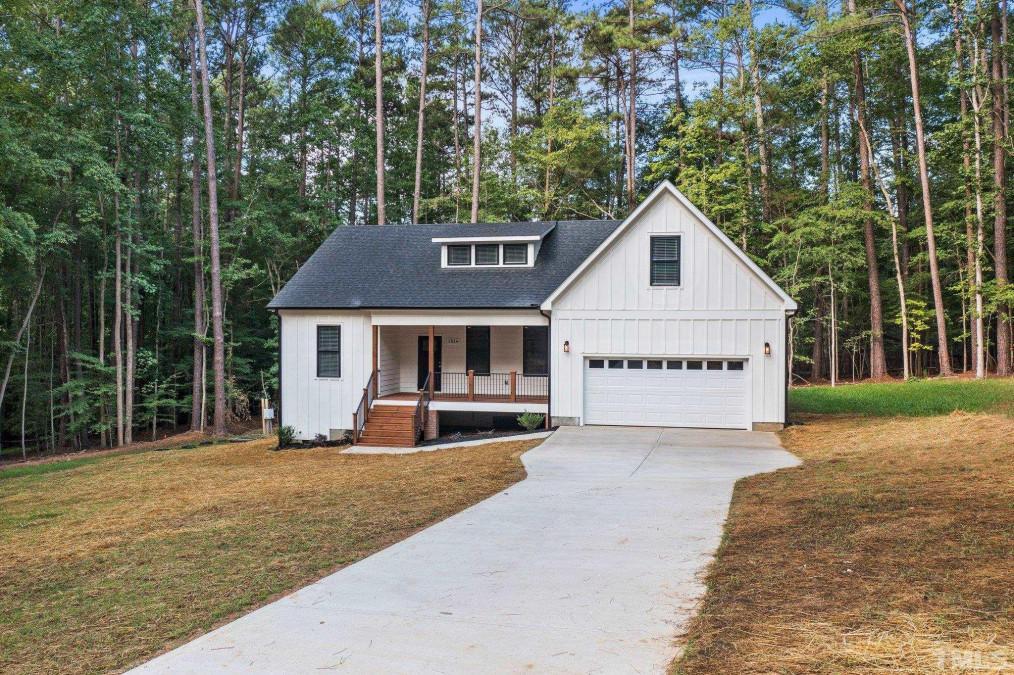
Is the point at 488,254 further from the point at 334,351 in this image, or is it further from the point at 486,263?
the point at 334,351

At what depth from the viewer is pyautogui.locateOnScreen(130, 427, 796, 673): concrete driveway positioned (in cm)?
406

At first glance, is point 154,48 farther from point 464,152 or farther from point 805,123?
point 805,123

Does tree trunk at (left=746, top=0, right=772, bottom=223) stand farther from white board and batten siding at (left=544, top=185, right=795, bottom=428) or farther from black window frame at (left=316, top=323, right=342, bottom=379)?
black window frame at (left=316, top=323, right=342, bottom=379)

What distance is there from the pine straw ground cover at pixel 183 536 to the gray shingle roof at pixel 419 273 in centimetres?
459

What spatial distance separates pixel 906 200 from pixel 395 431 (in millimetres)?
25771

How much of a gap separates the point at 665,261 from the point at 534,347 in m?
4.69

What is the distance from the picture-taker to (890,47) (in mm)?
25219

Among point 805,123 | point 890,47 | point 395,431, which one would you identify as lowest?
point 395,431

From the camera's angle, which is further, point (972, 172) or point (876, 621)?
point (972, 172)

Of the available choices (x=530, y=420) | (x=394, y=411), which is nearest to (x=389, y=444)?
(x=394, y=411)

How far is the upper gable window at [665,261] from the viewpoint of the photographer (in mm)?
15773

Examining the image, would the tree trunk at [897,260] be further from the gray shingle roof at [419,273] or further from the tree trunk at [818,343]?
the gray shingle roof at [419,273]

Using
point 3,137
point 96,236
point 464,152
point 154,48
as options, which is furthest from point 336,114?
point 3,137

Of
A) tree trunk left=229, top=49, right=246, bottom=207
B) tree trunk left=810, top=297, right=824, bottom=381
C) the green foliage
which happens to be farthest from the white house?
tree trunk left=810, top=297, right=824, bottom=381
